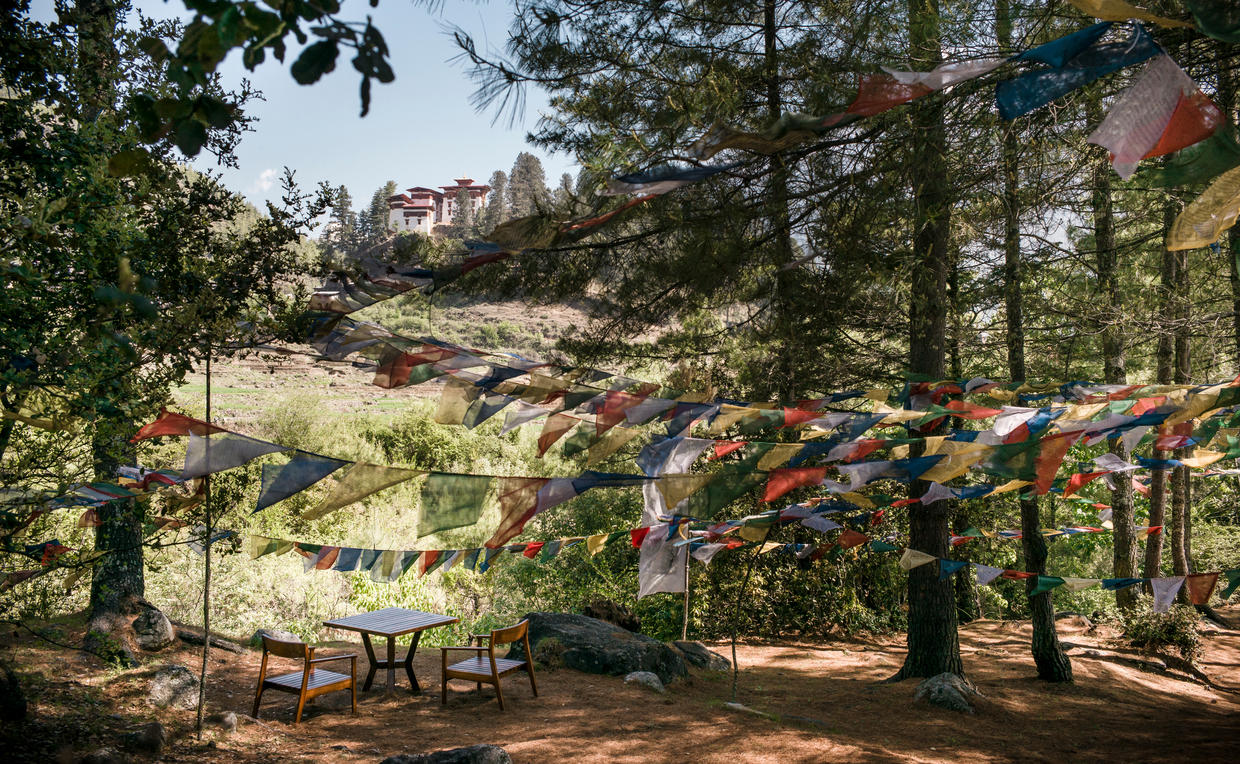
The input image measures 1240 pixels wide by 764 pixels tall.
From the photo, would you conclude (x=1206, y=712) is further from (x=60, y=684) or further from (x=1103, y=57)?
(x=60, y=684)

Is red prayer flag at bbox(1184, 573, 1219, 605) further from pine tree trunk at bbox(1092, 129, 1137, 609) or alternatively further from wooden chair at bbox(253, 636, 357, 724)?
wooden chair at bbox(253, 636, 357, 724)

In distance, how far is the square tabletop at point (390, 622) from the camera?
6.34m

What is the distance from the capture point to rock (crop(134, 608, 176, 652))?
7043mm

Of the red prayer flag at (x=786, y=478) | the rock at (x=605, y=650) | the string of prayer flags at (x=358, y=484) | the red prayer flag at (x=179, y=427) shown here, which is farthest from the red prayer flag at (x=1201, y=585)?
the red prayer flag at (x=179, y=427)

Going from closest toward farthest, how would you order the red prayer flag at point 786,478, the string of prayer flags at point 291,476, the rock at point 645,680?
the string of prayer flags at point 291,476 < the red prayer flag at point 786,478 < the rock at point 645,680

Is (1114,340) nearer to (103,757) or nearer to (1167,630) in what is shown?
(1167,630)

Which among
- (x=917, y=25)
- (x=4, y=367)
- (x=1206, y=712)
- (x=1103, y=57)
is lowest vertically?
(x=1206, y=712)

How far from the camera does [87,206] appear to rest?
11.2ft

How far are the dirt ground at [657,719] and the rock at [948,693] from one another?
0.46 feet

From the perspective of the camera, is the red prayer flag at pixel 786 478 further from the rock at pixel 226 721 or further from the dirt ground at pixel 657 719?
the rock at pixel 226 721

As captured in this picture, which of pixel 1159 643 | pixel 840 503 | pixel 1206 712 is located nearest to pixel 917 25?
pixel 840 503

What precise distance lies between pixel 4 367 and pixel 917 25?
4.47 m

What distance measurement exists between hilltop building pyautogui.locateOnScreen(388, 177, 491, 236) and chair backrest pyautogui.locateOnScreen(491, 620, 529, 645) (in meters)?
66.7

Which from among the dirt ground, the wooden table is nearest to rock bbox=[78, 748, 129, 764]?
the dirt ground
